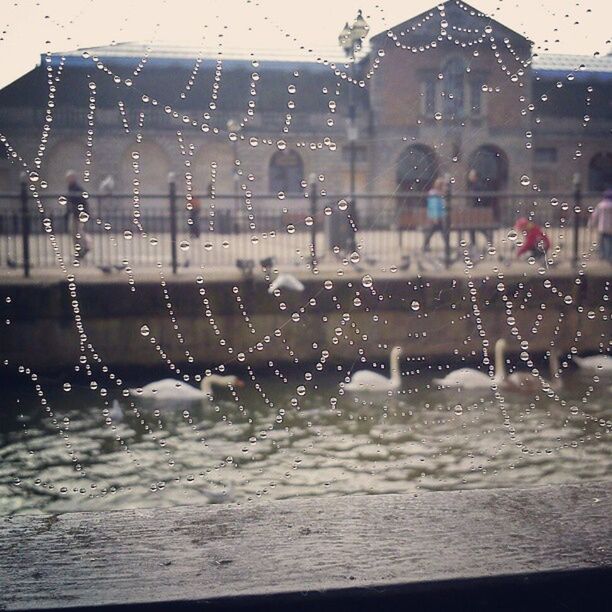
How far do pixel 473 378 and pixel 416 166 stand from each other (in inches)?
102

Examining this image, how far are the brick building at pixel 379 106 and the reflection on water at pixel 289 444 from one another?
1415 millimetres

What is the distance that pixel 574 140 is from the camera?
314cm

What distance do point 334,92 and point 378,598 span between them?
3.08 metres

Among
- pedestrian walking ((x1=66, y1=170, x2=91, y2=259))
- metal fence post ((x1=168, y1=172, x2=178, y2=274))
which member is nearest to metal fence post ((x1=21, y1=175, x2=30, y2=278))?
pedestrian walking ((x1=66, y1=170, x2=91, y2=259))

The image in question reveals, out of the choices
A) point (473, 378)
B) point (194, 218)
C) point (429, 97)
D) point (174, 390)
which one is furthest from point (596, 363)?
point (194, 218)

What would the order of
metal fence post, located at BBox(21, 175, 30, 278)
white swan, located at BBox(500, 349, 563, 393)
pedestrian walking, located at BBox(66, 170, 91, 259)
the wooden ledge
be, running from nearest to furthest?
the wooden ledge < white swan, located at BBox(500, 349, 563, 393) < pedestrian walking, located at BBox(66, 170, 91, 259) < metal fence post, located at BBox(21, 175, 30, 278)

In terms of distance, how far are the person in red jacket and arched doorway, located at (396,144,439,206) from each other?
146cm

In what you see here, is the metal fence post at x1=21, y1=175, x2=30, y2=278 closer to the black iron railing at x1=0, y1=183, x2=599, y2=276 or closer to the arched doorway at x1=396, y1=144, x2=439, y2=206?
the black iron railing at x1=0, y1=183, x2=599, y2=276

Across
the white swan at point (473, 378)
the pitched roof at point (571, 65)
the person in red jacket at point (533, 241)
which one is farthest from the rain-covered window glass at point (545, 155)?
the white swan at point (473, 378)

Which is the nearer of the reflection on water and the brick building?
the brick building

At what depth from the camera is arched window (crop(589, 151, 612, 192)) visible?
3258 mm

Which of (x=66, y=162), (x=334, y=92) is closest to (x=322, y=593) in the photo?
(x=334, y=92)

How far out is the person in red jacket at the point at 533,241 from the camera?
4.53 metres

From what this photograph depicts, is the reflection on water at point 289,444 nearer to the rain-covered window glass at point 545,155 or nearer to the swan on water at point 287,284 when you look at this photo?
the swan on water at point 287,284
